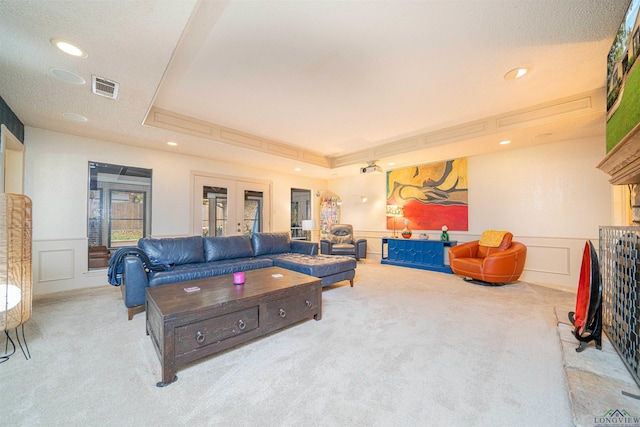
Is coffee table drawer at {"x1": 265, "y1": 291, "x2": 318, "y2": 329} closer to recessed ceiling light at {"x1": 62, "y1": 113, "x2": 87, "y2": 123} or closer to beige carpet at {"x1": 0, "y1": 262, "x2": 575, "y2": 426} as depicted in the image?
beige carpet at {"x1": 0, "y1": 262, "x2": 575, "y2": 426}

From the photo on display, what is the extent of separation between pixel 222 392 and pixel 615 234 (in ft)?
10.3

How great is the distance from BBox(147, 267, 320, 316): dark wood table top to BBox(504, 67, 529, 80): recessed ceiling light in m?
3.06

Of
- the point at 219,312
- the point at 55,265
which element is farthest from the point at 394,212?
the point at 55,265

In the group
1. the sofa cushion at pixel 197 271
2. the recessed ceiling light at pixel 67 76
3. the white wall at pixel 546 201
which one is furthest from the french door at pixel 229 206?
the white wall at pixel 546 201

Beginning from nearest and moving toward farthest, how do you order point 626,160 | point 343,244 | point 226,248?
point 626,160
point 226,248
point 343,244

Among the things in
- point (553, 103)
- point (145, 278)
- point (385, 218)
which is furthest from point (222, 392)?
point (385, 218)

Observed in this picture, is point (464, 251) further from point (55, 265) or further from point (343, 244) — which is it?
point (55, 265)

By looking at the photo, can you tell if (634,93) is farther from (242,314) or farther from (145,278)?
(145,278)

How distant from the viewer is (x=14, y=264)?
1893 mm

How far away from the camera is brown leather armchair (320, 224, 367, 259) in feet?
19.1

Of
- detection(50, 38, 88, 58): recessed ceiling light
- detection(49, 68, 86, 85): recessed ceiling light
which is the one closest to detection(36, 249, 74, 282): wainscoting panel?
detection(49, 68, 86, 85): recessed ceiling light

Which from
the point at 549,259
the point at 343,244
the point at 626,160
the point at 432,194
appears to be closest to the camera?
the point at 626,160

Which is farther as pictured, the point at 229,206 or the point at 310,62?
the point at 229,206

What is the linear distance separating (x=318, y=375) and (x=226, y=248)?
2843mm
